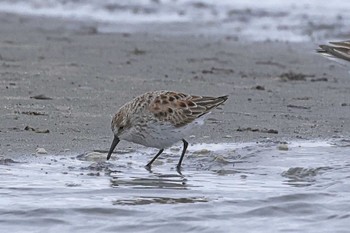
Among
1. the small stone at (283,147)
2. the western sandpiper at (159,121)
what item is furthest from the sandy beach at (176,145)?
the western sandpiper at (159,121)

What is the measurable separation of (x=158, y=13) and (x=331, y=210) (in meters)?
14.0

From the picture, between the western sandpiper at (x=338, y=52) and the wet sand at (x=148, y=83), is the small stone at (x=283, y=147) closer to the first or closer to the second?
the wet sand at (x=148, y=83)

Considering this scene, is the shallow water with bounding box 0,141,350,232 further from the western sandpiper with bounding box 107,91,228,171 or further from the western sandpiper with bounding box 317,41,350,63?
the western sandpiper with bounding box 317,41,350,63

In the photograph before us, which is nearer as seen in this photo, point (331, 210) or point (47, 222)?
point (47, 222)

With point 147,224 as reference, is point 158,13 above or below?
above

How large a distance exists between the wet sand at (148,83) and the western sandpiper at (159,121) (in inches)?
18.7

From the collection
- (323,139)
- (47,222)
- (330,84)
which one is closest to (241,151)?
Answer: (323,139)

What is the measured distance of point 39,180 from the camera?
8297mm

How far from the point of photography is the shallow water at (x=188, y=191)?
24.2 ft

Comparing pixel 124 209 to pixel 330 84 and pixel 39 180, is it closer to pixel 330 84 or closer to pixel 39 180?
pixel 39 180

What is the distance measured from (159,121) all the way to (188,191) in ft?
3.91

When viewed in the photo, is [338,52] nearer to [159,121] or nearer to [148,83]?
[159,121]

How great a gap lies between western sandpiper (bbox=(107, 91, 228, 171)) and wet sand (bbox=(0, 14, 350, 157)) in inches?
18.7

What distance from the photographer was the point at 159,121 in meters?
9.24
